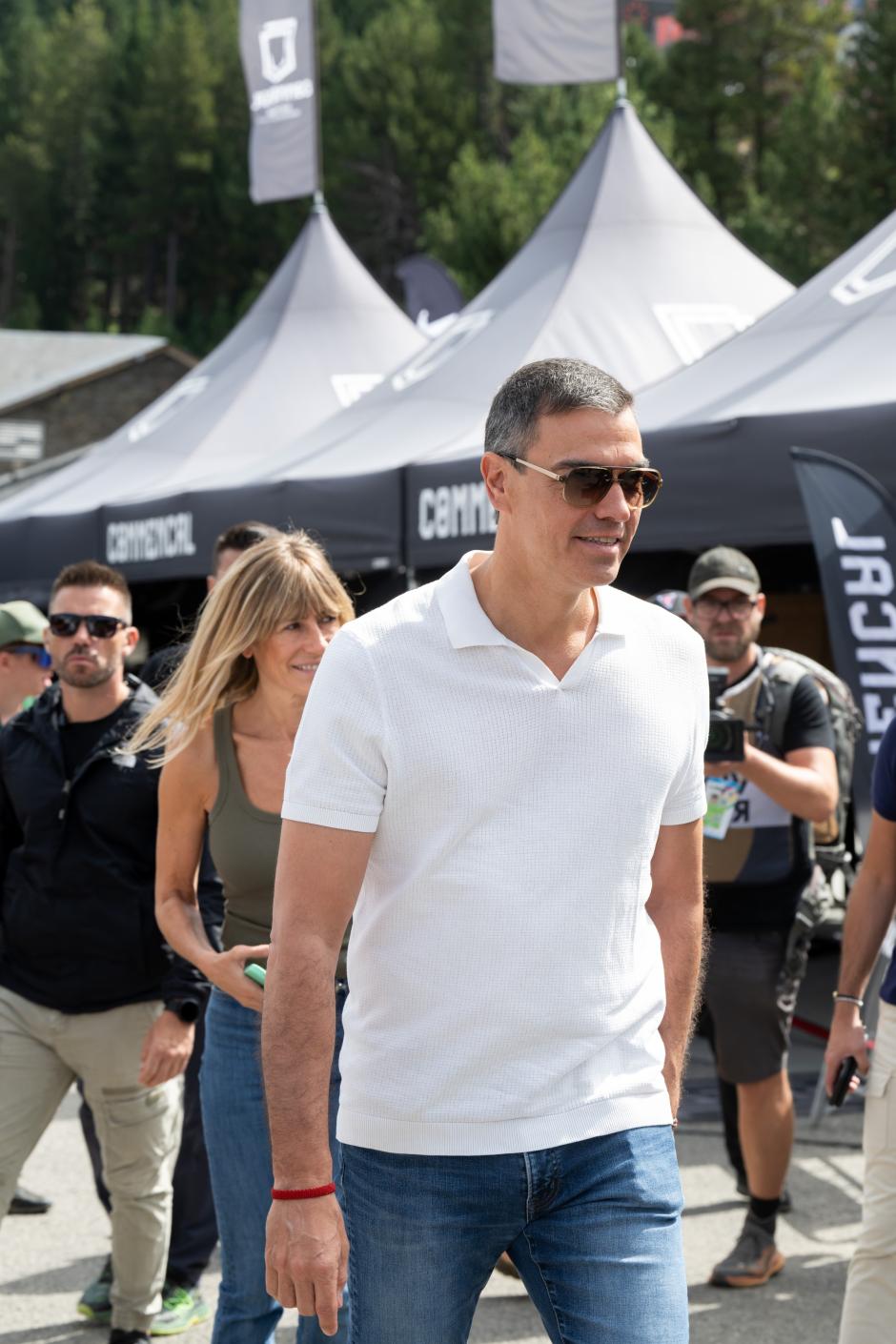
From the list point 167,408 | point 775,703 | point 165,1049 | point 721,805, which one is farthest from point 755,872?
point 167,408

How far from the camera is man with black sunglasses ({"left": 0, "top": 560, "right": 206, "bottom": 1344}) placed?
12.0 ft

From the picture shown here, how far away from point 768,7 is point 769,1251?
4274 cm

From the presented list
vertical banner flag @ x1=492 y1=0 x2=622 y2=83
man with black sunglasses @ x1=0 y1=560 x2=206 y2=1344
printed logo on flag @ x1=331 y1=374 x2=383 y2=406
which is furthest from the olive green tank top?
printed logo on flag @ x1=331 y1=374 x2=383 y2=406

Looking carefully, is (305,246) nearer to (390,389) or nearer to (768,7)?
(390,389)

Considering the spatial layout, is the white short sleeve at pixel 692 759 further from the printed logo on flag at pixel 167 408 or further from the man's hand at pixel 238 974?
the printed logo on flag at pixel 167 408

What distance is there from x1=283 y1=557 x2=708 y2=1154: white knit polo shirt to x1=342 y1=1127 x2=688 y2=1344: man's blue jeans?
3cm

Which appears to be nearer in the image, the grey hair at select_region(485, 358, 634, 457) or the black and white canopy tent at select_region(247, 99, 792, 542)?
the grey hair at select_region(485, 358, 634, 457)

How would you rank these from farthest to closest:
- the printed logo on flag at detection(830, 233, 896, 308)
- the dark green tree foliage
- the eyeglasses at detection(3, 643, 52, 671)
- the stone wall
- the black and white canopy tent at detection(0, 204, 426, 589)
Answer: the stone wall, the dark green tree foliage, the black and white canopy tent at detection(0, 204, 426, 589), the printed logo on flag at detection(830, 233, 896, 308), the eyeglasses at detection(3, 643, 52, 671)

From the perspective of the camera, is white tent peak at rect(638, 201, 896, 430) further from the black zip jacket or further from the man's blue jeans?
the man's blue jeans

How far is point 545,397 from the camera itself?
2020mm

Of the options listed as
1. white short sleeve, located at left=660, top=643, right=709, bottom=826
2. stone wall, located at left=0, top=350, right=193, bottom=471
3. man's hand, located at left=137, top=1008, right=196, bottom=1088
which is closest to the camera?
white short sleeve, located at left=660, top=643, right=709, bottom=826

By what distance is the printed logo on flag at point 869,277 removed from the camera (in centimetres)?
672

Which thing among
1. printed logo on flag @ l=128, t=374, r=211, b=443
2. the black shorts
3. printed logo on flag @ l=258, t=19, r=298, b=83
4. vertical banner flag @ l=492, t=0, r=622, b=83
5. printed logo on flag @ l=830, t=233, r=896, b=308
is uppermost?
printed logo on flag @ l=258, t=19, r=298, b=83

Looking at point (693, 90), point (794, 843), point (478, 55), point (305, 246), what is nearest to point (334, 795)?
point (794, 843)
